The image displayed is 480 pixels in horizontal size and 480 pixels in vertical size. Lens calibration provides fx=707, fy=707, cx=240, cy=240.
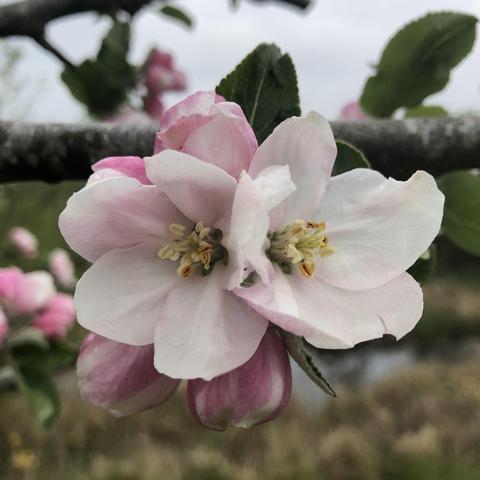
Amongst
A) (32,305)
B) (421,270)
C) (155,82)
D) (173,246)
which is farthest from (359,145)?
(32,305)

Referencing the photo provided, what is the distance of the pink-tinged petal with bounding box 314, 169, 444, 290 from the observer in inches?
13.9

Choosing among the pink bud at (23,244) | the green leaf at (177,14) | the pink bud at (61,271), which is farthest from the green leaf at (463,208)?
the pink bud at (23,244)

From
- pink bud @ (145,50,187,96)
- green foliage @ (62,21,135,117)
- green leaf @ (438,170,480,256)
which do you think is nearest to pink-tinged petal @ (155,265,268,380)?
green leaf @ (438,170,480,256)

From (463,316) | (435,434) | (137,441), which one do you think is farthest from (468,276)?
(137,441)

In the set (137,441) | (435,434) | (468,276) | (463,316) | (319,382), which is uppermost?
(319,382)

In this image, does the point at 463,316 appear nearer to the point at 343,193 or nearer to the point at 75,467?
the point at 75,467

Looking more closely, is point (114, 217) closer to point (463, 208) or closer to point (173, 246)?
point (173, 246)

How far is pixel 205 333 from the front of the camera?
33 centimetres

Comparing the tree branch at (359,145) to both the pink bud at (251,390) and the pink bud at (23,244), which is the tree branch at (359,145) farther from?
the pink bud at (23,244)

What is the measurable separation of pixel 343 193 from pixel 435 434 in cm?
476

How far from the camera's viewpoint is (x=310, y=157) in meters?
0.36

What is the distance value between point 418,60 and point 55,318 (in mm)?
1149

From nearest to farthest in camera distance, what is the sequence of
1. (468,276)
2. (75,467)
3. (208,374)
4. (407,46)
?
1. (208,374)
2. (407,46)
3. (75,467)
4. (468,276)

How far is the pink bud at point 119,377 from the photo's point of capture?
0.36m
